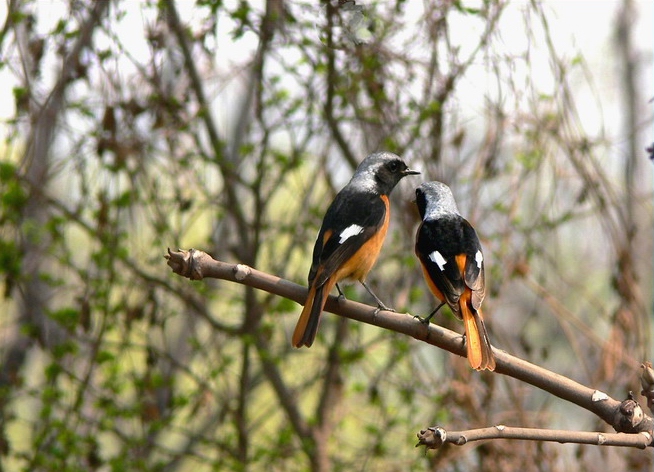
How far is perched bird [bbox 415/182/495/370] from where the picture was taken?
11.2ft

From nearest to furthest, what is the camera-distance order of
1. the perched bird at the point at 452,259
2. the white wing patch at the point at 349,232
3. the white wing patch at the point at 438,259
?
the perched bird at the point at 452,259 → the white wing patch at the point at 438,259 → the white wing patch at the point at 349,232

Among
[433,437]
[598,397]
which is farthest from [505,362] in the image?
[433,437]

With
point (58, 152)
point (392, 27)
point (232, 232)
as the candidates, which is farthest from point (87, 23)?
point (232, 232)

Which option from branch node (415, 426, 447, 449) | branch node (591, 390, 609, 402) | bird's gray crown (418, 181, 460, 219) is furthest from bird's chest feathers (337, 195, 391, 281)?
branch node (415, 426, 447, 449)

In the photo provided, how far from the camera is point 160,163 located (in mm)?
5695

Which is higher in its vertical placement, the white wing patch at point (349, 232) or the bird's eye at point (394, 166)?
the bird's eye at point (394, 166)

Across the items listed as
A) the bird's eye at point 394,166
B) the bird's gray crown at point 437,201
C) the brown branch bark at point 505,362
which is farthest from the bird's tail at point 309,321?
the bird's eye at point 394,166

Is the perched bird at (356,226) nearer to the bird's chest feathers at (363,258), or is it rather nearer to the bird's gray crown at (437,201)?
the bird's chest feathers at (363,258)

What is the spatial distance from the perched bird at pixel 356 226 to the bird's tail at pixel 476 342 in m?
0.33

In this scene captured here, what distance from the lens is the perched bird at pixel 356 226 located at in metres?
3.56

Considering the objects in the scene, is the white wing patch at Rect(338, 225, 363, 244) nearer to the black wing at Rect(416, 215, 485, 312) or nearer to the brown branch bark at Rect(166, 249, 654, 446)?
the black wing at Rect(416, 215, 485, 312)

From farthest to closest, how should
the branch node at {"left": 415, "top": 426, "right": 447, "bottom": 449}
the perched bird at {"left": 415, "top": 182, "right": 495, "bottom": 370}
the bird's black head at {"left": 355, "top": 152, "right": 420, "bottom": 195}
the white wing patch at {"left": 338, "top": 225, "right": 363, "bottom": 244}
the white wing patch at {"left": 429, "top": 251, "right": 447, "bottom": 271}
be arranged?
the bird's black head at {"left": 355, "top": 152, "right": 420, "bottom": 195}
the white wing patch at {"left": 338, "top": 225, "right": 363, "bottom": 244}
the white wing patch at {"left": 429, "top": 251, "right": 447, "bottom": 271}
the perched bird at {"left": 415, "top": 182, "right": 495, "bottom": 370}
the branch node at {"left": 415, "top": 426, "right": 447, "bottom": 449}

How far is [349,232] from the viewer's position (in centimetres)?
379

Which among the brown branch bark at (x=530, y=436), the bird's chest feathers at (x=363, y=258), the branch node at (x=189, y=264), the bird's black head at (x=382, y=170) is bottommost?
the brown branch bark at (x=530, y=436)
